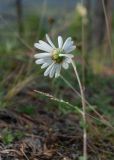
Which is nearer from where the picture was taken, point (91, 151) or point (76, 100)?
point (91, 151)

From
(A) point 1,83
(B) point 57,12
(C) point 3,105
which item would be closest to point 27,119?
(C) point 3,105

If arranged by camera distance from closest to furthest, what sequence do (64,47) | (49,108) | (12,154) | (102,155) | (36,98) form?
1. (64,47)
2. (12,154)
3. (102,155)
4. (49,108)
5. (36,98)

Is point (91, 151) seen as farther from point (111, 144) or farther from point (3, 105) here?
point (3, 105)

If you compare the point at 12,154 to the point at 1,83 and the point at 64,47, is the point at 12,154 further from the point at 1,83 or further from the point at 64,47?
the point at 1,83

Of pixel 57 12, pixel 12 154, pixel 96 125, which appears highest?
pixel 57 12

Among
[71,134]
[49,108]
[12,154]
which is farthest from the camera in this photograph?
[49,108]

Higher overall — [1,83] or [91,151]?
[1,83]

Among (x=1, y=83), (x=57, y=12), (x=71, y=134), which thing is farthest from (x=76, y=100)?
(x=57, y=12)
